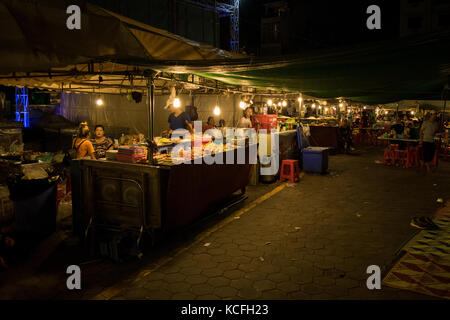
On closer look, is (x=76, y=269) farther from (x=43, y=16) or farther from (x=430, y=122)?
(x=430, y=122)

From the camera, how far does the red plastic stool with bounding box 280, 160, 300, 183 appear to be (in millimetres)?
10749

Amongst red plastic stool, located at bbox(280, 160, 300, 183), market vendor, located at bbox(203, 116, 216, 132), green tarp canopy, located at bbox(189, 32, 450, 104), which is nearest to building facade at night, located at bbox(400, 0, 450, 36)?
red plastic stool, located at bbox(280, 160, 300, 183)

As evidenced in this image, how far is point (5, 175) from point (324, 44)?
44099mm

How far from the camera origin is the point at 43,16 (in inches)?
223

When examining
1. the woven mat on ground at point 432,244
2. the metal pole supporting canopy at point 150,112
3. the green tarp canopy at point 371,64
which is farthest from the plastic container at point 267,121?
the woven mat on ground at point 432,244

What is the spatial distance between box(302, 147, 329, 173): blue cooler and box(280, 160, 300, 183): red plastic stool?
1.51 m

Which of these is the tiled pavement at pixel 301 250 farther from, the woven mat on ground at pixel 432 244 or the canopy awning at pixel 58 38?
the canopy awning at pixel 58 38

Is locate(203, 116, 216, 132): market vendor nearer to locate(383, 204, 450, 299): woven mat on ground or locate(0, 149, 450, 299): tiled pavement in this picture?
locate(0, 149, 450, 299): tiled pavement

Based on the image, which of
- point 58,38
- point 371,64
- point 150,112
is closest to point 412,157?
point 371,64

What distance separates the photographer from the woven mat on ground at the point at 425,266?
4.25m

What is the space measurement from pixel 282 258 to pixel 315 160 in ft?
24.7

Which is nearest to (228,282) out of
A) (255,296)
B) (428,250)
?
(255,296)

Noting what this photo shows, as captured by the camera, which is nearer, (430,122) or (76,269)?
(76,269)

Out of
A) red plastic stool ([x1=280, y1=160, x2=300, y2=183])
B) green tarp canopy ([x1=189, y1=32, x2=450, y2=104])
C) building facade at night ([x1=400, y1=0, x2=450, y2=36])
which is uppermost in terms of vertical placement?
building facade at night ([x1=400, y1=0, x2=450, y2=36])
